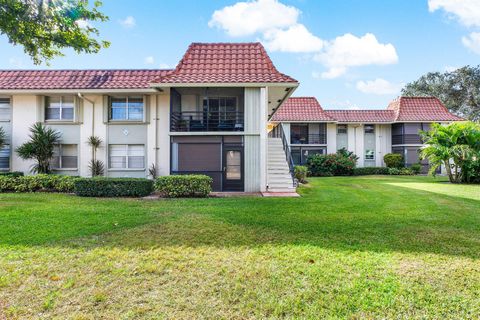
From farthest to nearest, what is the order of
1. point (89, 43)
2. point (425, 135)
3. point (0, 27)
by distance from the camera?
point (425, 135) < point (89, 43) < point (0, 27)

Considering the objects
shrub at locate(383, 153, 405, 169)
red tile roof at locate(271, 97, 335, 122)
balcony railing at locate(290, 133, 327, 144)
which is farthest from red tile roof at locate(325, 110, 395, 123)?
shrub at locate(383, 153, 405, 169)

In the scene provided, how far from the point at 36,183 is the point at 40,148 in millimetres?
2232

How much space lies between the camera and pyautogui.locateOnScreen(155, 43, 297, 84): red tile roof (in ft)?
46.3

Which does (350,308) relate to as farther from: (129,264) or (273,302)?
(129,264)

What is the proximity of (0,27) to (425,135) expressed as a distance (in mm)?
22997

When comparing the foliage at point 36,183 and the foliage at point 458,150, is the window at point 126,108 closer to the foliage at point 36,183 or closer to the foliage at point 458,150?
the foliage at point 36,183

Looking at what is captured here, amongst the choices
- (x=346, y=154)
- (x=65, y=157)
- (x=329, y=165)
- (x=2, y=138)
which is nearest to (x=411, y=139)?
(x=346, y=154)

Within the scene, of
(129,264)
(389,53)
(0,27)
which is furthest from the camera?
(389,53)

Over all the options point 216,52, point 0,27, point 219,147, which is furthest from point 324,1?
point 0,27

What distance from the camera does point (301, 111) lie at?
32188 millimetres

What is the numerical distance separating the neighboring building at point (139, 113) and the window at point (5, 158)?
0.05 metres

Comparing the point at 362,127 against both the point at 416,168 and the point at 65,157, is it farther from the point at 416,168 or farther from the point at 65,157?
the point at 65,157

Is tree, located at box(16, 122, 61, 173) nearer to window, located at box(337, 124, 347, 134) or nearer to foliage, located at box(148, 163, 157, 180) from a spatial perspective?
foliage, located at box(148, 163, 157, 180)

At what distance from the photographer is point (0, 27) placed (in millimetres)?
10430
